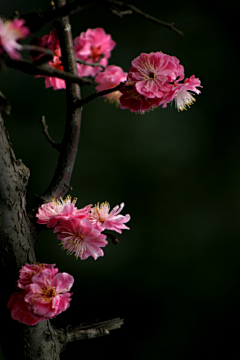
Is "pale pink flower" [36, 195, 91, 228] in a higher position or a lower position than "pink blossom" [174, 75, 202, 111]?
lower

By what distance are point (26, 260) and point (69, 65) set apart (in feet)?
0.97

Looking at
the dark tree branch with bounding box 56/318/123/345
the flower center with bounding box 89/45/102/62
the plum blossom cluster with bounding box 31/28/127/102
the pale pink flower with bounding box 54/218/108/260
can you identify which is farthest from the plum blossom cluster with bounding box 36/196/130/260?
the flower center with bounding box 89/45/102/62

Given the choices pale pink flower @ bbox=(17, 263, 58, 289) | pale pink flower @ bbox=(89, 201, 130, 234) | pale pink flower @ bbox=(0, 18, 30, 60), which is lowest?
pale pink flower @ bbox=(17, 263, 58, 289)

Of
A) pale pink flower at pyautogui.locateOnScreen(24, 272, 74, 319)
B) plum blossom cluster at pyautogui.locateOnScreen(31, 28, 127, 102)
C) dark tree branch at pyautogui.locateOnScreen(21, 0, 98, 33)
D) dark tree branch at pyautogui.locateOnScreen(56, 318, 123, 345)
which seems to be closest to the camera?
dark tree branch at pyautogui.locateOnScreen(21, 0, 98, 33)

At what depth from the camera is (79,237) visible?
1.50 ft

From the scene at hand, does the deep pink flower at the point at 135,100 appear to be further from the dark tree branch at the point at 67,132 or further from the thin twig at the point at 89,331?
the thin twig at the point at 89,331

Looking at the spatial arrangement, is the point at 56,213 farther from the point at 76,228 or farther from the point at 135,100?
the point at 135,100

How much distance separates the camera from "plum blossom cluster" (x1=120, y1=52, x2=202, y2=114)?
463mm

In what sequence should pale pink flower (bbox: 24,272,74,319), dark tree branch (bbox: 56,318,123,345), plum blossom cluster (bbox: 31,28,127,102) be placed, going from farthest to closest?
1. plum blossom cluster (bbox: 31,28,127,102)
2. dark tree branch (bbox: 56,318,123,345)
3. pale pink flower (bbox: 24,272,74,319)

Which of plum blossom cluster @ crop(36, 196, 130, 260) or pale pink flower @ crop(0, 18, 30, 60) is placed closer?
pale pink flower @ crop(0, 18, 30, 60)

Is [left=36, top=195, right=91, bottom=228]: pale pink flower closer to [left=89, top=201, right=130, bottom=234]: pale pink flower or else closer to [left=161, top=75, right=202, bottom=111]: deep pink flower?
[left=89, top=201, right=130, bottom=234]: pale pink flower

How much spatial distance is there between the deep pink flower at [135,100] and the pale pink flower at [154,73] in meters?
0.01

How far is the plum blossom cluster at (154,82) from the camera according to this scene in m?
0.46

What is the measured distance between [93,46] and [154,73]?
298 mm
